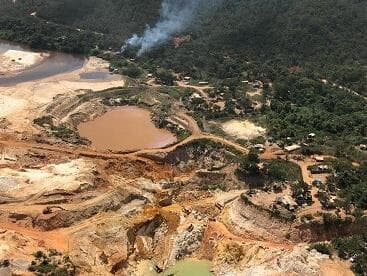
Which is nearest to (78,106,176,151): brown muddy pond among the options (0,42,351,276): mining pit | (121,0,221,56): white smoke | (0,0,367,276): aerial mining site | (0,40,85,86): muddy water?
(0,42,351,276): mining pit

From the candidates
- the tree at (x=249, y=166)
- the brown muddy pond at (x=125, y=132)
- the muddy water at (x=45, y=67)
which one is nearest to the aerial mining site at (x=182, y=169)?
the tree at (x=249, y=166)

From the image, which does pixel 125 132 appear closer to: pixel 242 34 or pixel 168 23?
pixel 242 34

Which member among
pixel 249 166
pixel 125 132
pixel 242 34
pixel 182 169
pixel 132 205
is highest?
pixel 242 34

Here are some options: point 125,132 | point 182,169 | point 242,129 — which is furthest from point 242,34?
point 182,169

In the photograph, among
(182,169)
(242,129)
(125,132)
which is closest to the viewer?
(182,169)

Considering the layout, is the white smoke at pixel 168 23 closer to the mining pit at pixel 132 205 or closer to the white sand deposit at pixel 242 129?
the mining pit at pixel 132 205

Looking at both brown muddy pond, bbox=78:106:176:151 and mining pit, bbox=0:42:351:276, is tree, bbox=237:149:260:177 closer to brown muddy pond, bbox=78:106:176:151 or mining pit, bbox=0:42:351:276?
mining pit, bbox=0:42:351:276
